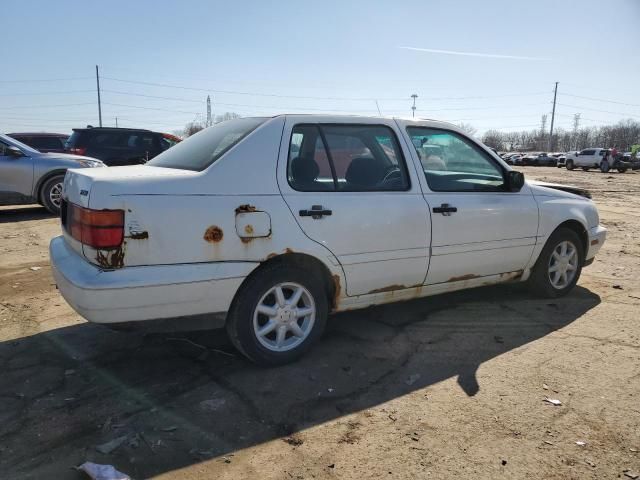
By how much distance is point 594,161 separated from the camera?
3884 cm

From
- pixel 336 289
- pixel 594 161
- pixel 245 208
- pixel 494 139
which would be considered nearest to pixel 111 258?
pixel 245 208

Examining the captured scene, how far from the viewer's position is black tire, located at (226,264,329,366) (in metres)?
3.22

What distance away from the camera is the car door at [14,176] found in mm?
9195

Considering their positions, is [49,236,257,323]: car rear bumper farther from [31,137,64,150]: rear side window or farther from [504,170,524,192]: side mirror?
[31,137,64,150]: rear side window

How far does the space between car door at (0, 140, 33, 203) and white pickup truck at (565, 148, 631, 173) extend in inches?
1543

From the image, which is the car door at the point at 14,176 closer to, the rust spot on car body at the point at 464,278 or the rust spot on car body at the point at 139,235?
the rust spot on car body at the point at 139,235

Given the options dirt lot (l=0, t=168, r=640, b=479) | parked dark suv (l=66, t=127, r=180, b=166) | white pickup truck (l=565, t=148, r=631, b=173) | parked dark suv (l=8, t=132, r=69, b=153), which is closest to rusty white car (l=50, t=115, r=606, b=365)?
dirt lot (l=0, t=168, r=640, b=479)

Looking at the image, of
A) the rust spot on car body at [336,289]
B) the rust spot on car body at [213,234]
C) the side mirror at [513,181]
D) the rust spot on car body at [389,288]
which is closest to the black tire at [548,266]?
the side mirror at [513,181]

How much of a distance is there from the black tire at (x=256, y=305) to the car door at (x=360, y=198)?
256mm

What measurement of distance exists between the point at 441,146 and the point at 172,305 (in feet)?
8.37

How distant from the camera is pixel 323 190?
3469 millimetres

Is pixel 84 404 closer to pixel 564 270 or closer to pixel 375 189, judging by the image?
pixel 375 189

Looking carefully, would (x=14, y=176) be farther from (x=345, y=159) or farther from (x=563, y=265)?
(x=563, y=265)

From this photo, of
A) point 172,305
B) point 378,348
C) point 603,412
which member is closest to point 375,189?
point 378,348
